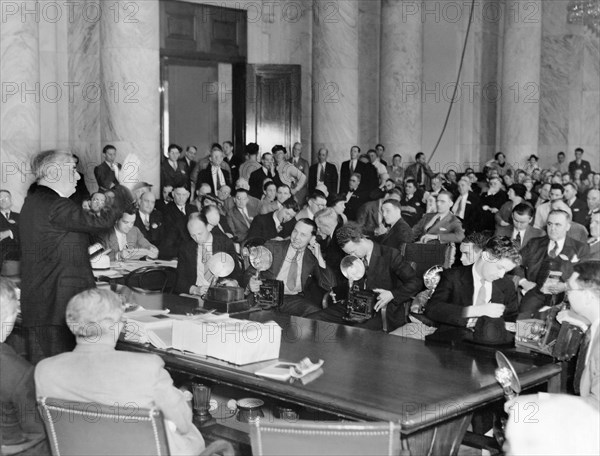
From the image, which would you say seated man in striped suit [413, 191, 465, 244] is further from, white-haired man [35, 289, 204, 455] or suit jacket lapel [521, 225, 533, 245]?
white-haired man [35, 289, 204, 455]

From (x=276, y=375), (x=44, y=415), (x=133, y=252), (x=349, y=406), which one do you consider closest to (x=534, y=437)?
(x=349, y=406)

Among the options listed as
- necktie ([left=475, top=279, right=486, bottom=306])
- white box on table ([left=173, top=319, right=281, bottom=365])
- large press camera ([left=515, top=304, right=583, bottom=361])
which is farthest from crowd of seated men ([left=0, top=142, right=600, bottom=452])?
white box on table ([left=173, top=319, right=281, bottom=365])

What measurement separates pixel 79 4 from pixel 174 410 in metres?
9.81

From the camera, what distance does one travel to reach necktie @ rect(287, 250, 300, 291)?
6.75m

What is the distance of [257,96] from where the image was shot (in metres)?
14.6

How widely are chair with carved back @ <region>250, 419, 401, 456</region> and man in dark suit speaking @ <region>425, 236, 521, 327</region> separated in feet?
6.91

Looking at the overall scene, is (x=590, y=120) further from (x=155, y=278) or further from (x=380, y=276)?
(x=380, y=276)

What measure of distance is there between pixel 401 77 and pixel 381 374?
1208 cm

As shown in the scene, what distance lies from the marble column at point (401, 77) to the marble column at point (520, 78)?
2201mm

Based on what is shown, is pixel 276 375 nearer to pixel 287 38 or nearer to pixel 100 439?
pixel 100 439

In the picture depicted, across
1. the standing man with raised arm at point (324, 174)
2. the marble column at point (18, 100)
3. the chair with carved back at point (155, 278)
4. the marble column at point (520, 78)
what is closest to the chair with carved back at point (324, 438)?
the chair with carved back at point (155, 278)

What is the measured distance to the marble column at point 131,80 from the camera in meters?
10.5

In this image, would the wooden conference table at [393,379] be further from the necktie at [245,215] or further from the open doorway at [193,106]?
the open doorway at [193,106]

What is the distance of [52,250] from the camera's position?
471 centimetres
